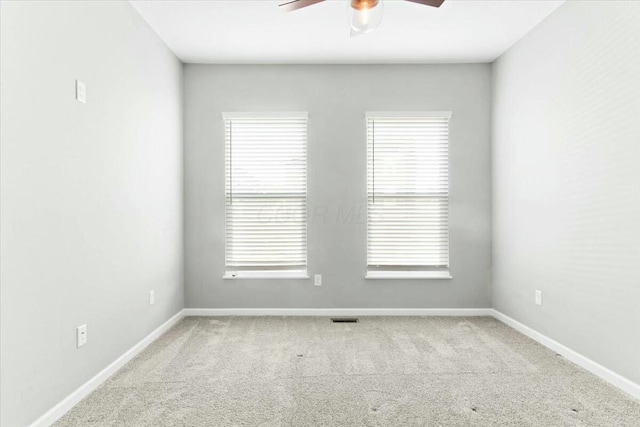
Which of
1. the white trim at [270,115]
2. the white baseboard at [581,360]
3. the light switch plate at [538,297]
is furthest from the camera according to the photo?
the white trim at [270,115]

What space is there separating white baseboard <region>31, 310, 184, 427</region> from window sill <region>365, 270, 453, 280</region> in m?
2.24

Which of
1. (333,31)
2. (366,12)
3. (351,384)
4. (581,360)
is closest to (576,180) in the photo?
(581,360)

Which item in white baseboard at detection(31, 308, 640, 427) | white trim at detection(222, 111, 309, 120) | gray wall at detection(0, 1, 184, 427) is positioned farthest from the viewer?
white trim at detection(222, 111, 309, 120)

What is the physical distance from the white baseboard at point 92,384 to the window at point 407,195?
2.28 meters

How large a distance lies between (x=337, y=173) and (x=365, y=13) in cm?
236

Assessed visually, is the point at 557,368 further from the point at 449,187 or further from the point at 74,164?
the point at 74,164

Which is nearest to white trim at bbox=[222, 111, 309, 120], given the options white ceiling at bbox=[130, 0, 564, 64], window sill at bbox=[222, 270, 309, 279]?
white ceiling at bbox=[130, 0, 564, 64]

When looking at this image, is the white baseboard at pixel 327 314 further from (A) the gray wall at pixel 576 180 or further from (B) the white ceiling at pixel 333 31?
(B) the white ceiling at pixel 333 31

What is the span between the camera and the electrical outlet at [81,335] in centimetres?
244

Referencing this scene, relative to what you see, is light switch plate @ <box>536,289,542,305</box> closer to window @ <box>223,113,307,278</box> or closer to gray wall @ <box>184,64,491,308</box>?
gray wall @ <box>184,64,491,308</box>

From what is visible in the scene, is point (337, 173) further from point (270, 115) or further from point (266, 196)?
point (270, 115)

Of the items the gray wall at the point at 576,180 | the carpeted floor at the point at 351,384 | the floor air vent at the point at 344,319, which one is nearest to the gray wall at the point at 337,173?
the floor air vent at the point at 344,319

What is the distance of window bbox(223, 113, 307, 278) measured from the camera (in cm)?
444

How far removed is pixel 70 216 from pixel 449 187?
3615 millimetres
